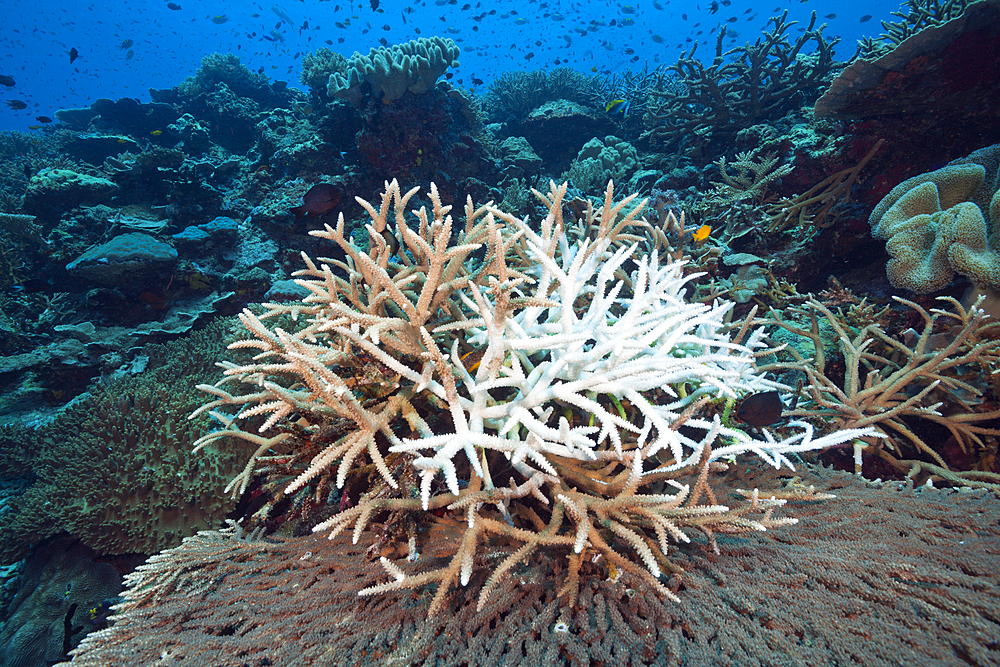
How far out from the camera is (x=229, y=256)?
7.25m

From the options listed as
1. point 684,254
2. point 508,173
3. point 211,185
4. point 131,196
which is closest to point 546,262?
point 684,254

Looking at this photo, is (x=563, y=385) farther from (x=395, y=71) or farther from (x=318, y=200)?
(x=395, y=71)

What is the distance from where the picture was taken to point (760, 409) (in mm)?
2271

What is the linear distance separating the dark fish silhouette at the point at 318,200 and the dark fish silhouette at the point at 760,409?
275 inches

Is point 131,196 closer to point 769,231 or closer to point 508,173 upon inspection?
point 508,173

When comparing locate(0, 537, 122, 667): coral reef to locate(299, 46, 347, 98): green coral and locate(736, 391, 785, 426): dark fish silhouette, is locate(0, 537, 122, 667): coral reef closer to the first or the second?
locate(736, 391, 785, 426): dark fish silhouette

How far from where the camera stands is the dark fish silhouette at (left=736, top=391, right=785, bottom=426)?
2229 mm

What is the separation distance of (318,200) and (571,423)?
6688 millimetres

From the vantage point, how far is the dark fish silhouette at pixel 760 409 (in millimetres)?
2229

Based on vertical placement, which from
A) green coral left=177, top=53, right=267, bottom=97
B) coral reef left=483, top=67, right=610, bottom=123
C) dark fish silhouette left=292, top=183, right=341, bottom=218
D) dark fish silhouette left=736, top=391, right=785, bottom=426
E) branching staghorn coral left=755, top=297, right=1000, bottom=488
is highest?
green coral left=177, top=53, right=267, bottom=97

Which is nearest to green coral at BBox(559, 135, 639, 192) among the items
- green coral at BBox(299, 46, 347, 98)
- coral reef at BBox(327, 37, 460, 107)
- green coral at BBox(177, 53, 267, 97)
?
coral reef at BBox(327, 37, 460, 107)

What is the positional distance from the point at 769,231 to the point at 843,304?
1.35m

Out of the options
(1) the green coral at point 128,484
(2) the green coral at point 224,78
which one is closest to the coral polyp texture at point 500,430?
(1) the green coral at point 128,484

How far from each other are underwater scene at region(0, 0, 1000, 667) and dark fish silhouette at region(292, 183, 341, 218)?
0.08m
